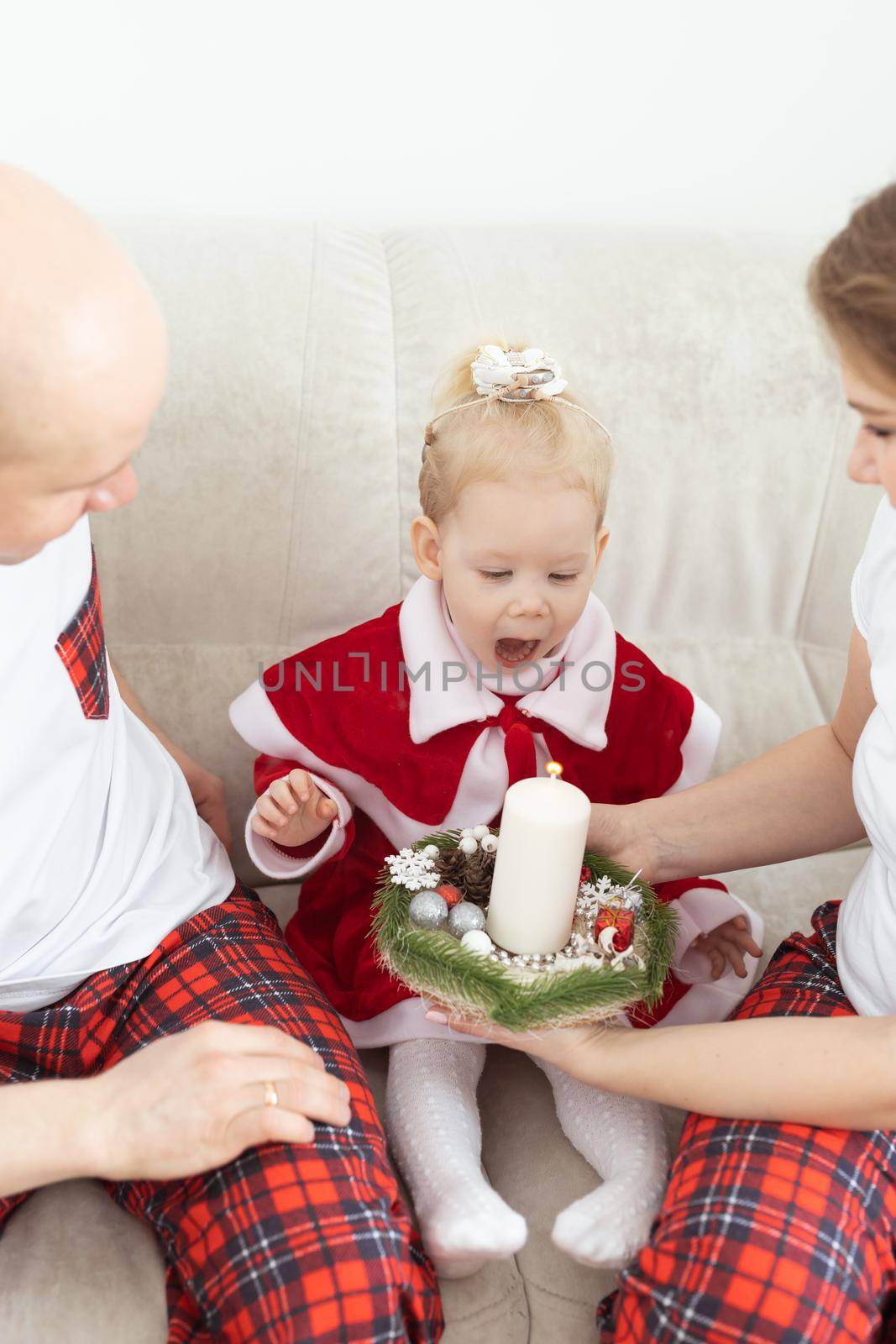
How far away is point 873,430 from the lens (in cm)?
106

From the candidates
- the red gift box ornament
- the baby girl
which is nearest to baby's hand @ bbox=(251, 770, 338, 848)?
the baby girl

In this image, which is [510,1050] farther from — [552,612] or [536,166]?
[536,166]

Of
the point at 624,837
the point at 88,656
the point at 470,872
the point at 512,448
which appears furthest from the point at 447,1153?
the point at 512,448

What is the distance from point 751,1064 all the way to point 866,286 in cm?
68

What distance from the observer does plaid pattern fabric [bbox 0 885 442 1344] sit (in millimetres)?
1030

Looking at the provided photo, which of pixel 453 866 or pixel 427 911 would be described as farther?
pixel 453 866

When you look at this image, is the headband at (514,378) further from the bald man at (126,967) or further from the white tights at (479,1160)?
the white tights at (479,1160)

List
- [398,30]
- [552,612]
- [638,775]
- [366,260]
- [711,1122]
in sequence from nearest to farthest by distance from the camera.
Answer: [711,1122] → [552,612] → [638,775] → [366,260] → [398,30]

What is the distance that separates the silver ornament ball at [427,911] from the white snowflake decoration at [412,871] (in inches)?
1.4

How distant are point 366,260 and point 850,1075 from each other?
3.99 feet

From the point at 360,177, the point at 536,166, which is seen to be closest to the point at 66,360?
the point at 360,177

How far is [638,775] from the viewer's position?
1539mm

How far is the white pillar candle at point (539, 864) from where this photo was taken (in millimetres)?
1115

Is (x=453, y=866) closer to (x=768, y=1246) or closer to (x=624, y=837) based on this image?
(x=624, y=837)
